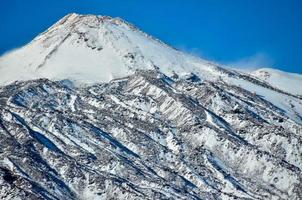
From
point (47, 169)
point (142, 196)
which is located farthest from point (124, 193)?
point (47, 169)

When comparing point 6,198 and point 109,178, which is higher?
point 109,178

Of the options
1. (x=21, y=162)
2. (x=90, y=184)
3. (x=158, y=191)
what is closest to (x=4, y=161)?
(x=21, y=162)

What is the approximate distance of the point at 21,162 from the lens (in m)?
199

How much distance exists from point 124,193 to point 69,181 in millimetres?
12158

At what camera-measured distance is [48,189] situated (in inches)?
7461

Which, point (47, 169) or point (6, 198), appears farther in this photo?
point (47, 169)

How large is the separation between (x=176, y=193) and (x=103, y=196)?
15.4 m

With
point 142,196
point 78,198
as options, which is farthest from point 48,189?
point 142,196

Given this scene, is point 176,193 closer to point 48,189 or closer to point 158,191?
point 158,191

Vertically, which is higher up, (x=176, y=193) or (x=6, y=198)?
(x=176, y=193)

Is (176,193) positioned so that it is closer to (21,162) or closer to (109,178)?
(109,178)

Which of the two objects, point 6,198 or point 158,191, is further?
point 158,191

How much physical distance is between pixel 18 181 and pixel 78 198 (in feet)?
41.1

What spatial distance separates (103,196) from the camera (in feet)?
632
